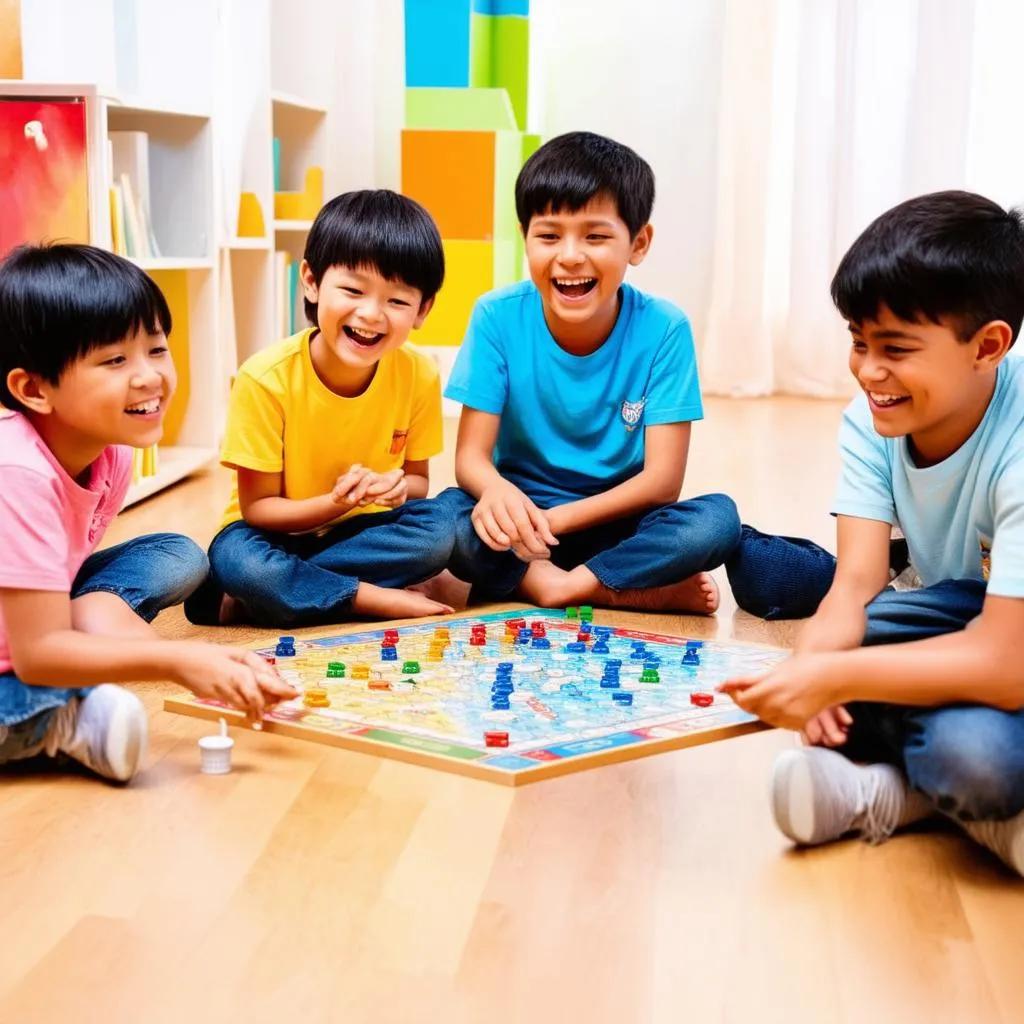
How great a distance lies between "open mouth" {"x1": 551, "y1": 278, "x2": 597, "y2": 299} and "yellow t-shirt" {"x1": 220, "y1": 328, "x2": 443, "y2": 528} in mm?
189

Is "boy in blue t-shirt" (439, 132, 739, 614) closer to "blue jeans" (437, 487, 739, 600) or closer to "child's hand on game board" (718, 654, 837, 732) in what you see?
"blue jeans" (437, 487, 739, 600)

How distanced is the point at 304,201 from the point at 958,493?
104 inches

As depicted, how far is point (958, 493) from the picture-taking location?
1.19 meters

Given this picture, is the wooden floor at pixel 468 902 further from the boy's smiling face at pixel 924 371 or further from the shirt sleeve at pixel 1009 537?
the boy's smiling face at pixel 924 371

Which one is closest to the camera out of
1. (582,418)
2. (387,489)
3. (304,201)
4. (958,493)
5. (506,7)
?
(958,493)

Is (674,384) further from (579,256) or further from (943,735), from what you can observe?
(943,735)

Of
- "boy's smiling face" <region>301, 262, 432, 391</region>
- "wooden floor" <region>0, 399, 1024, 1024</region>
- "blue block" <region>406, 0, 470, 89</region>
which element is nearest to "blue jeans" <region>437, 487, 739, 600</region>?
"boy's smiling face" <region>301, 262, 432, 391</region>

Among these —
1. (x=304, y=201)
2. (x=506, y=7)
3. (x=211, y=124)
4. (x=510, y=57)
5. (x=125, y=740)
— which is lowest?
(x=125, y=740)

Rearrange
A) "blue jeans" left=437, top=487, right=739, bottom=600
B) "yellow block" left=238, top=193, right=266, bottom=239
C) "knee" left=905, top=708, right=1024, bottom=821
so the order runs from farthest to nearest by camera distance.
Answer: "yellow block" left=238, top=193, right=266, bottom=239
"blue jeans" left=437, top=487, right=739, bottom=600
"knee" left=905, top=708, right=1024, bottom=821

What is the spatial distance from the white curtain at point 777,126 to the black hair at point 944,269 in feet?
9.51

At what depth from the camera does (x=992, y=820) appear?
1.05m

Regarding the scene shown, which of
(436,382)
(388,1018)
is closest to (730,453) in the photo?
(436,382)

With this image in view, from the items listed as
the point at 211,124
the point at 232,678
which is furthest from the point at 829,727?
the point at 211,124

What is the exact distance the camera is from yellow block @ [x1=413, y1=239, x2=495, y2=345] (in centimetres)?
368
